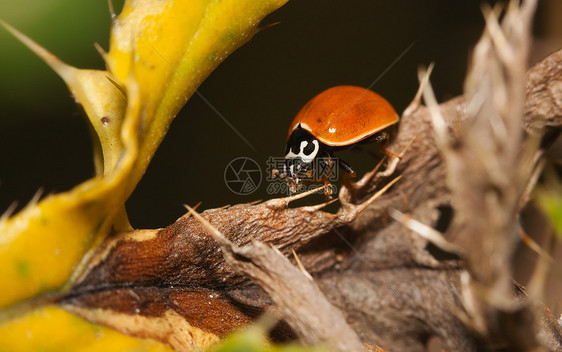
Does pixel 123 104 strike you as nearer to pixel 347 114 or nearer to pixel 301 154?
pixel 347 114

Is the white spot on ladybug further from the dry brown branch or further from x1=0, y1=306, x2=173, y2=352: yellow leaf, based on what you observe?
x1=0, y1=306, x2=173, y2=352: yellow leaf

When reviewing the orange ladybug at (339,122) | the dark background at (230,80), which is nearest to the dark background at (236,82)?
the dark background at (230,80)

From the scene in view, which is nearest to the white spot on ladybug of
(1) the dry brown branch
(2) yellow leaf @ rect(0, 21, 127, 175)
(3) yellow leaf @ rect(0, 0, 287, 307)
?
(1) the dry brown branch

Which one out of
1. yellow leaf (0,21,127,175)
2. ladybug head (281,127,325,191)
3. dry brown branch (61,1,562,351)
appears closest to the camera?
dry brown branch (61,1,562,351)

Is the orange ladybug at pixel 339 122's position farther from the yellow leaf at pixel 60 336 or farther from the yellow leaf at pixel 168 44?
the yellow leaf at pixel 60 336

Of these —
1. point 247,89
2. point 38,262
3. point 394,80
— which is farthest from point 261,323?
point 394,80

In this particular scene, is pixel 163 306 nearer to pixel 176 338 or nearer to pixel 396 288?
pixel 176 338
